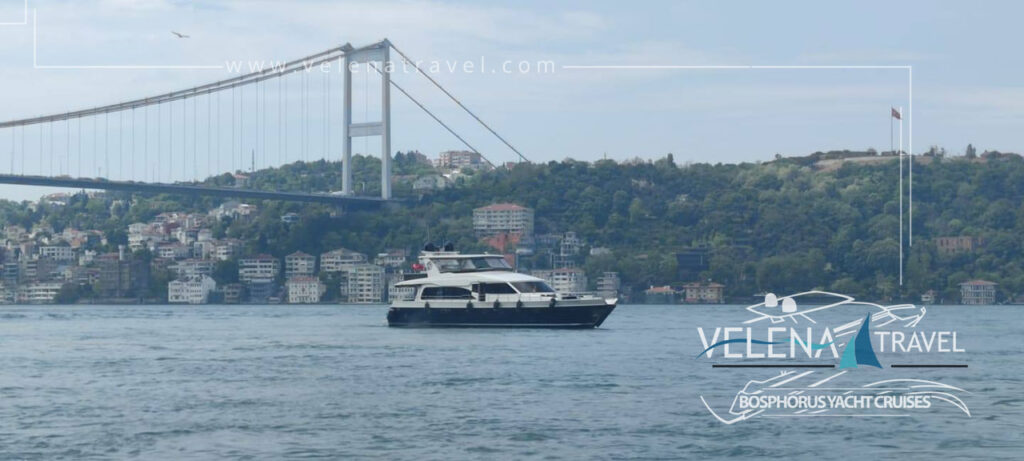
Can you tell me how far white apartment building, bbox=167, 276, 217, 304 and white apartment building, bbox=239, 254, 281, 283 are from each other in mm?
2051

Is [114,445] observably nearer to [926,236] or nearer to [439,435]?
[439,435]

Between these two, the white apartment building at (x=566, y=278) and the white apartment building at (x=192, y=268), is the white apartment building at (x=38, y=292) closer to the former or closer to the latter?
the white apartment building at (x=192, y=268)

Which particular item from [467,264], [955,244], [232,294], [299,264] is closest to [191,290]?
[232,294]

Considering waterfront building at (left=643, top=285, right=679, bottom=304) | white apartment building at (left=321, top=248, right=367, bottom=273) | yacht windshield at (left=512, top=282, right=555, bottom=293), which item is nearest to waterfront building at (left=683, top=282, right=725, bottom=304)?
waterfront building at (left=643, top=285, right=679, bottom=304)

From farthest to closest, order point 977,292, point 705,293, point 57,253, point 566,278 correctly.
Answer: point 57,253
point 705,293
point 977,292
point 566,278

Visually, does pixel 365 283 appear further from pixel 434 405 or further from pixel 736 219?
pixel 434 405

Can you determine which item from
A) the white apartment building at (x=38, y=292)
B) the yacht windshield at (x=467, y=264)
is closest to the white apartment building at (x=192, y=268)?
the white apartment building at (x=38, y=292)

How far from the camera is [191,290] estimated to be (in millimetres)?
99875

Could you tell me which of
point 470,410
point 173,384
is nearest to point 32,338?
point 173,384

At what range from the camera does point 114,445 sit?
62.7 feet

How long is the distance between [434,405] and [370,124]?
70.1 m

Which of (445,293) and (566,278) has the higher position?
(445,293)

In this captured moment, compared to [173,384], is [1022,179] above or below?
above

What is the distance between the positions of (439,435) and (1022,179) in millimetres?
100976
